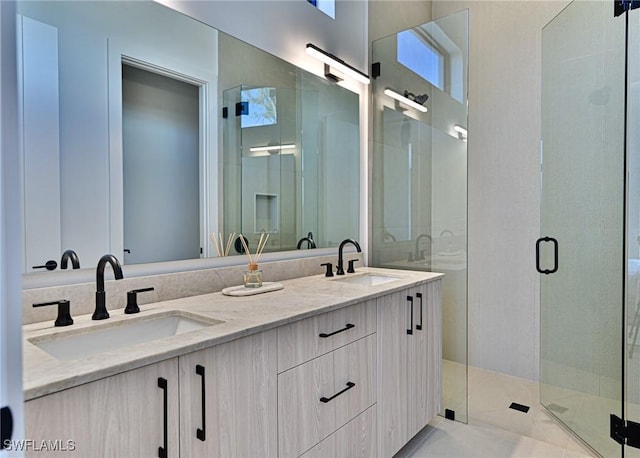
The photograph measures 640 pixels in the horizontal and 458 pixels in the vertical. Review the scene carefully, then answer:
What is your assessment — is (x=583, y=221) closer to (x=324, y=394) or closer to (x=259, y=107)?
(x=324, y=394)

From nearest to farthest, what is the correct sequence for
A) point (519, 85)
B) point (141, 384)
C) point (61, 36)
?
point (141, 384) < point (61, 36) < point (519, 85)

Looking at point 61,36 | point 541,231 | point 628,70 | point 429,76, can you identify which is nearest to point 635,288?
point 541,231

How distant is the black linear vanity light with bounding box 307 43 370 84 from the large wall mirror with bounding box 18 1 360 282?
15cm

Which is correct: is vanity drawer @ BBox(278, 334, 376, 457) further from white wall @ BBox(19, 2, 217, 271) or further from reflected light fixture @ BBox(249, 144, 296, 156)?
reflected light fixture @ BBox(249, 144, 296, 156)

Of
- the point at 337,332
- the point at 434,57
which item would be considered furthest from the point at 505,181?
the point at 337,332

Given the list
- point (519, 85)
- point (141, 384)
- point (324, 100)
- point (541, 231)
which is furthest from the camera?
point (519, 85)

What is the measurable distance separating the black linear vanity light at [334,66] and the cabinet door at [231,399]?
1.71 metres

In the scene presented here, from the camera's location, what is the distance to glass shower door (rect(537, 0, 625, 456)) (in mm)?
2105

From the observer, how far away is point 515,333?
296cm

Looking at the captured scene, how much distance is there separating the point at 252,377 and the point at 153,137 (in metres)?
1.00

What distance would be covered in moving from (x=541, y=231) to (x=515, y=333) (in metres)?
0.84

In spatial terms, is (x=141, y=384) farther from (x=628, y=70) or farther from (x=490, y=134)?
(x=490, y=134)

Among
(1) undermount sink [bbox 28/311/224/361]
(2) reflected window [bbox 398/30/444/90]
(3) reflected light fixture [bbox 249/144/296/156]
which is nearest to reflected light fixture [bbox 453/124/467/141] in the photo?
(2) reflected window [bbox 398/30/444/90]

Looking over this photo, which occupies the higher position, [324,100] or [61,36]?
[324,100]
